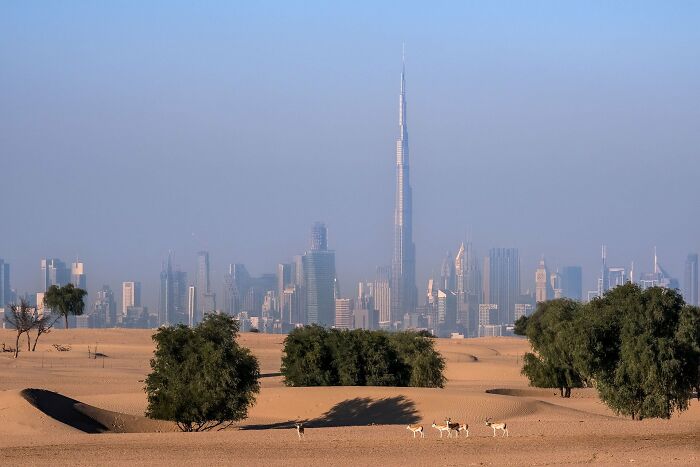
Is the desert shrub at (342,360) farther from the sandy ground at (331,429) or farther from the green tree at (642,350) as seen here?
the green tree at (642,350)

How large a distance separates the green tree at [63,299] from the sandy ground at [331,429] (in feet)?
134

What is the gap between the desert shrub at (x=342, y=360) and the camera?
58031 millimetres

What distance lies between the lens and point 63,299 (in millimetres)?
113875

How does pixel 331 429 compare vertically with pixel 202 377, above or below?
below

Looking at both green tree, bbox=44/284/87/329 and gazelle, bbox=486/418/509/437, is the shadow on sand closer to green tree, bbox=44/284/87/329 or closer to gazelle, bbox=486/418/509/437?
gazelle, bbox=486/418/509/437

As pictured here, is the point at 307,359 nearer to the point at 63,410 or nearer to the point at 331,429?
the point at 63,410

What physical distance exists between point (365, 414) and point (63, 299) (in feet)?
225

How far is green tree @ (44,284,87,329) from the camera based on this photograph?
373 feet

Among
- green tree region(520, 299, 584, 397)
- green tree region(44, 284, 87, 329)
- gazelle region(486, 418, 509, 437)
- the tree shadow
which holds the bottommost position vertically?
the tree shadow

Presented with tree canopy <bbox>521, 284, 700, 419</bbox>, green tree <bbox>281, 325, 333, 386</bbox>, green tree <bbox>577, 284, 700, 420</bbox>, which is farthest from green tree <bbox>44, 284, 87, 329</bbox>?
green tree <bbox>577, 284, 700, 420</bbox>

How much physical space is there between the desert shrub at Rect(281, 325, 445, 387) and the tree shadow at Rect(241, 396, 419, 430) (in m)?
5.83

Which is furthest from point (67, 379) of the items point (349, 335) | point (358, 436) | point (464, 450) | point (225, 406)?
point (464, 450)

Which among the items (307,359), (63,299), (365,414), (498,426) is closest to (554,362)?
(307,359)

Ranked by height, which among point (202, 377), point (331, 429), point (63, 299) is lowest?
point (331, 429)
